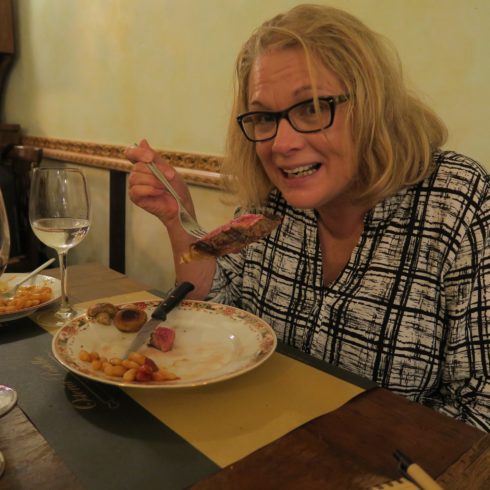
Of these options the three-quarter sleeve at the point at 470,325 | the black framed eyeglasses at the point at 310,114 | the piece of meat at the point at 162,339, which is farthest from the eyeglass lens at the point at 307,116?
the piece of meat at the point at 162,339

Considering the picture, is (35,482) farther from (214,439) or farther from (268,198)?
(268,198)

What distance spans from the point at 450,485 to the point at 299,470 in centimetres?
14

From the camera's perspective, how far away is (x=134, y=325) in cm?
79

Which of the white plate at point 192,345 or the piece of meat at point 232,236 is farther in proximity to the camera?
the piece of meat at point 232,236

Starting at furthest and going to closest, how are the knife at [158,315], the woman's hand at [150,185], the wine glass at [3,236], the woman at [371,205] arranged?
the woman's hand at [150,185]
the woman at [371,205]
the knife at [158,315]
the wine glass at [3,236]

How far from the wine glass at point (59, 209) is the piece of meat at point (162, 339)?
0.22m

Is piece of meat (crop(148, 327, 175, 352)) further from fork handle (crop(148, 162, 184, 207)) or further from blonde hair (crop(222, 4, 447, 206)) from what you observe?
blonde hair (crop(222, 4, 447, 206))

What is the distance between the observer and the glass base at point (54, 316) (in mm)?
890

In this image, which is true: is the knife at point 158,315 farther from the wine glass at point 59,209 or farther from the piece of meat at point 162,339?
the wine glass at point 59,209

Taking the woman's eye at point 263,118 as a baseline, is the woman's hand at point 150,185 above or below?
below

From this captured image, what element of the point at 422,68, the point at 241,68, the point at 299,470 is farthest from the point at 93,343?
the point at 422,68

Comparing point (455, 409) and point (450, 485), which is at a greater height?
point (450, 485)

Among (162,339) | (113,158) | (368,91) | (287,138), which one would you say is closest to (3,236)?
(162,339)

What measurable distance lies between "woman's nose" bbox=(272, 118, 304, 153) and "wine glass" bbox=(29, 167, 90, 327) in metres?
0.37
